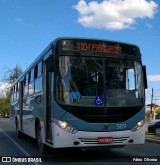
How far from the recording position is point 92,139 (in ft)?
34.6

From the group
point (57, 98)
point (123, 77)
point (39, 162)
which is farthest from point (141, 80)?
point (39, 162)

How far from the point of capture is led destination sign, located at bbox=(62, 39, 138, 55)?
1105 cm

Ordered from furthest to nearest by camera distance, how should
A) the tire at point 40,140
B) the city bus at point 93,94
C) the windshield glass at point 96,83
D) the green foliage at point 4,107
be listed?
the green foliage at point 4,107 < the tire at point 40,140 < the windshield glass at point 96,83 < the city bus at point 93,94

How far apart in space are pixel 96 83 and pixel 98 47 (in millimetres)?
1108

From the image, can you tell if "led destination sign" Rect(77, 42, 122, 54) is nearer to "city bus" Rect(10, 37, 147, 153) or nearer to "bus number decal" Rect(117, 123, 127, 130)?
"city bus" Rect(10, 37, 147, 153)

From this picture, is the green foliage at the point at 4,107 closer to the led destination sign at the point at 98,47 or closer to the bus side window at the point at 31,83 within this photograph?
the bus side window at the point at 31,83

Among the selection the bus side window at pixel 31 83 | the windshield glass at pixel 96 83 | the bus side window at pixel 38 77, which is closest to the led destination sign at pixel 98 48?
the windshield glass at pixel 96 83

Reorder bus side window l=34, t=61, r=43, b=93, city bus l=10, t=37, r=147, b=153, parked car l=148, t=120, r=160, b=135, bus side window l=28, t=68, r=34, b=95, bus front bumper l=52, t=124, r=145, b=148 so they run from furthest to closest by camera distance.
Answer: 1. parked car l=148, t=120, r=160, b=135
2. bus side window l=28, t=68, r=34, b=95
3. bus side window l=34, t=61, r=43, b=93
4. city bus l=10, t=37, r=147, b=153
5. bus front bumper l=52, t=124, r=145, b=148

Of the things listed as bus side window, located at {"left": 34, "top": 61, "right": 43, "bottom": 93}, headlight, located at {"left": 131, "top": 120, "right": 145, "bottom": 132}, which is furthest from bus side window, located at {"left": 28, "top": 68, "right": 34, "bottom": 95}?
headlight, located at {"left": 131, "top": 120, "right": 145, "bottom": 132}

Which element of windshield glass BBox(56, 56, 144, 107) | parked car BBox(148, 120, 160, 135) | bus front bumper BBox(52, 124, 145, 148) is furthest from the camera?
parked car BBox(148, 120, 160, 135)

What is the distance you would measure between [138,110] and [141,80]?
913 millimetres

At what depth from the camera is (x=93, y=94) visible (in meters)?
10.7

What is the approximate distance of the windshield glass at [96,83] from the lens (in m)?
10.6

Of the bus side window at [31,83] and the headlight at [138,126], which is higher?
the bus side window at [31,83]
